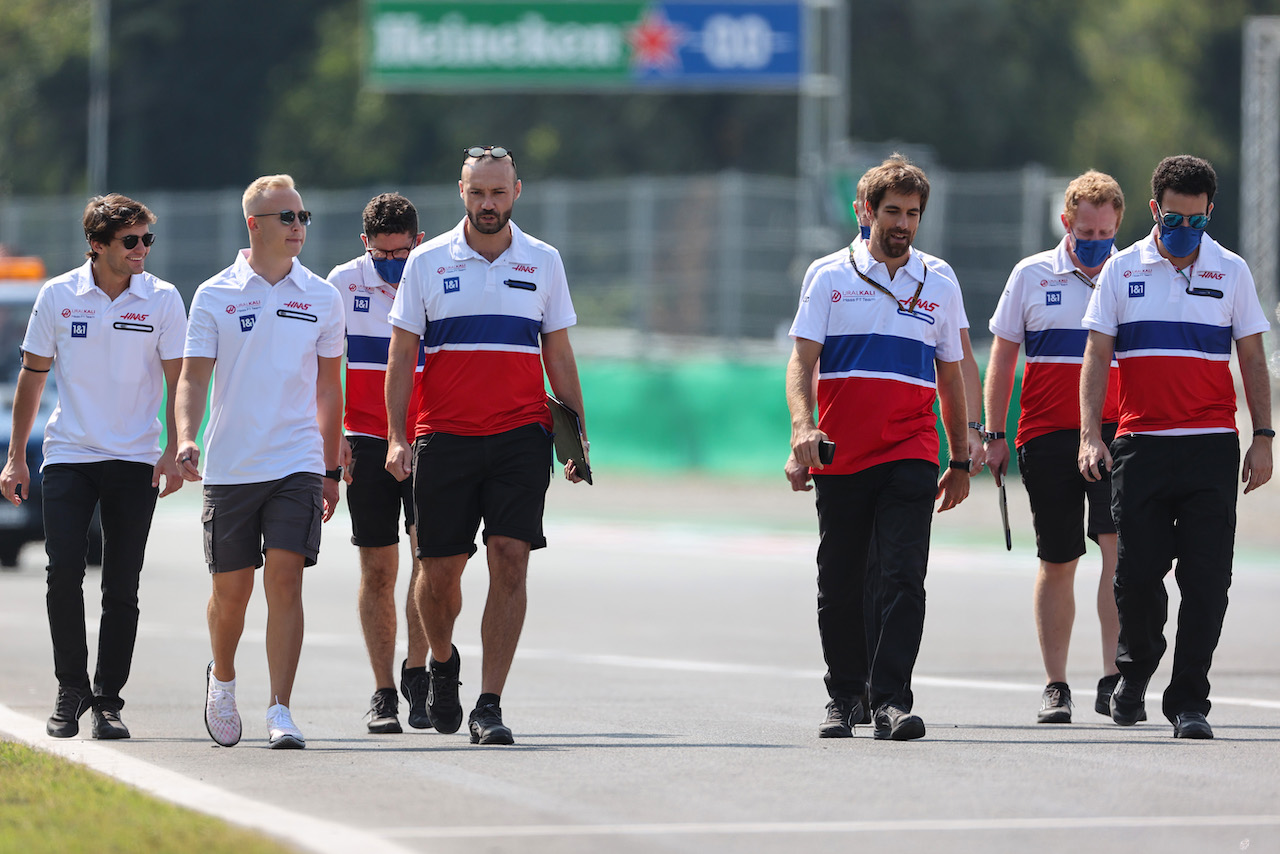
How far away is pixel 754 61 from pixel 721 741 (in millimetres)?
28543

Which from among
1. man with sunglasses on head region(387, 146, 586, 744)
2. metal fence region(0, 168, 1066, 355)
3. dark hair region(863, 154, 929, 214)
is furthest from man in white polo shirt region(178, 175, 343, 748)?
metal fence region(0, 168, 1066, 355)

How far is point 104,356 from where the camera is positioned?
8.22 meters

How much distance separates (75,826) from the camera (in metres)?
5.92

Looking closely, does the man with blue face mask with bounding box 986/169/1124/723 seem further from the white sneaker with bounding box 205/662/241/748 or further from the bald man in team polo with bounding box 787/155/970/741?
the white sneaker with bounding box 205/662/241/748

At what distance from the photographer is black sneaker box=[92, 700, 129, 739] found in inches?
317

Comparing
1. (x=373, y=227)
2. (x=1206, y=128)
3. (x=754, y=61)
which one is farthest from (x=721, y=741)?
(x=1206, y=128)

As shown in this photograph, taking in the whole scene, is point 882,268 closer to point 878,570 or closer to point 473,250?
point 878,570

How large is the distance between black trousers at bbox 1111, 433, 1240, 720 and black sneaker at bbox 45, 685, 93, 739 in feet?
12.4

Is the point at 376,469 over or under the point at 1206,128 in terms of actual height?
under

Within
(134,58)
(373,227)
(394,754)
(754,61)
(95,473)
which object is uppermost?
(134,58)

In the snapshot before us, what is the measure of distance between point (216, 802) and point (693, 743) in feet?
6.66

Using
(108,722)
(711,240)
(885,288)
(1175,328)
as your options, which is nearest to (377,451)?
(108,722)

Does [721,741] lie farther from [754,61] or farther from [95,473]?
[754,61]

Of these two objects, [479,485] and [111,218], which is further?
[111,218]
